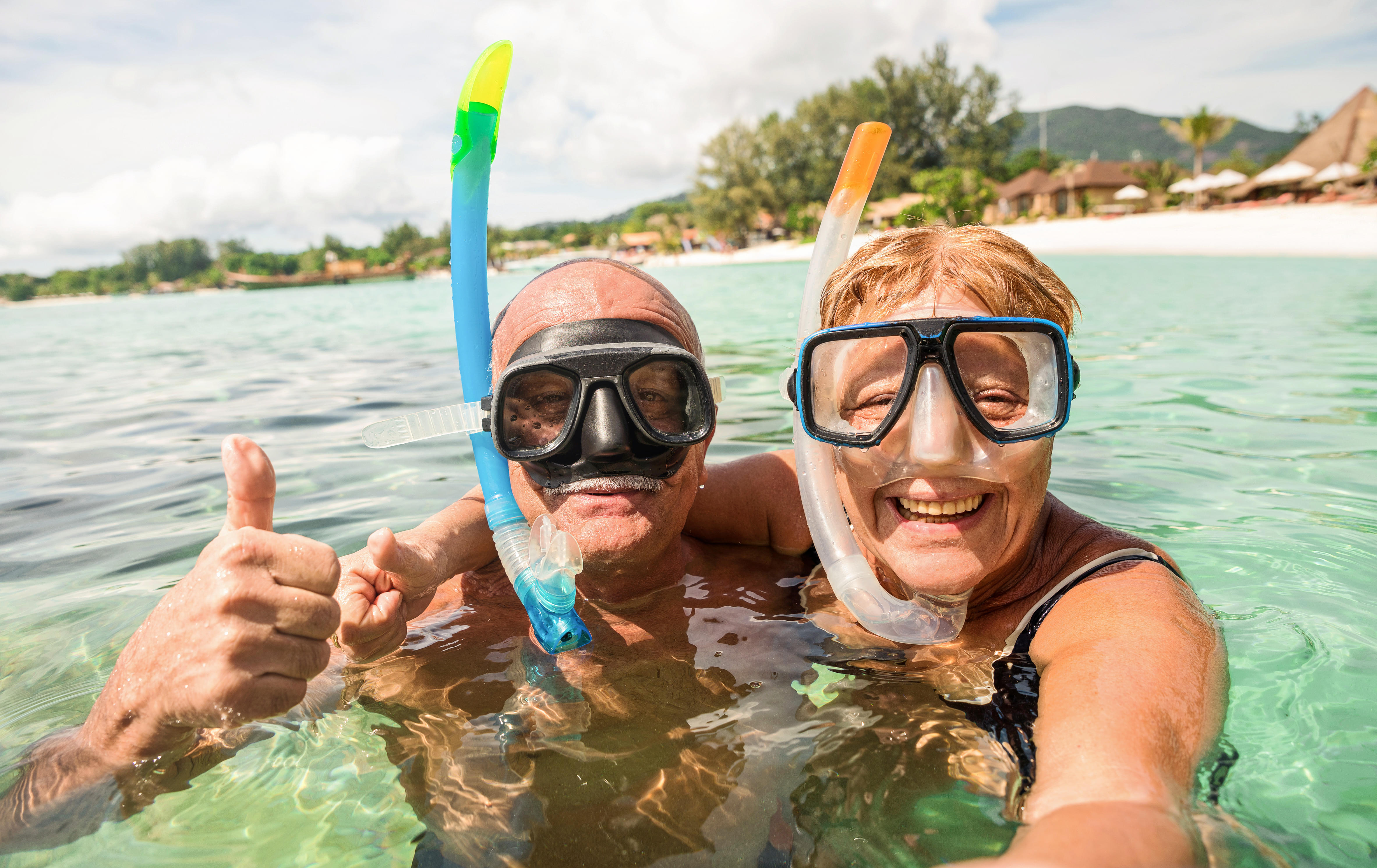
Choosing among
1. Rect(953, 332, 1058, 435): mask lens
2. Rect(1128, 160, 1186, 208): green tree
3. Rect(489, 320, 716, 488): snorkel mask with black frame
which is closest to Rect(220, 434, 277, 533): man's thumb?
Rect(489, 320, 716, 488): snorkel mask with black frame

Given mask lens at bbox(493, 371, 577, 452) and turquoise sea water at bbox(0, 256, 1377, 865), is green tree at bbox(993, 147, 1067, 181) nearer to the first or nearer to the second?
turquoise sea water at bbox(0, 256, 1377, 865)

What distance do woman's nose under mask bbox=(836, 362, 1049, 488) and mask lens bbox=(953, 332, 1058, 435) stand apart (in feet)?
0.23

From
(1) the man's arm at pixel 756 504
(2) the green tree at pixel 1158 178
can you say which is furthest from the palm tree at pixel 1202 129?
(1) the man's arm at pixel 756 504

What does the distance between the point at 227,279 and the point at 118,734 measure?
89465 mm

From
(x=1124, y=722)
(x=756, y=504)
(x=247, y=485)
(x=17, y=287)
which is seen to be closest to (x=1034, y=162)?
(x=756, y=504)

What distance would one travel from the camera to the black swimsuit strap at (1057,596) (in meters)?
1.73

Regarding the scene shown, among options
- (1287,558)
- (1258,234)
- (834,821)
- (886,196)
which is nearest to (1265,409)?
(1287,558)

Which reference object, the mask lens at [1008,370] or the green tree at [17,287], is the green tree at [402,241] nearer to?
the green tree at [17,287]

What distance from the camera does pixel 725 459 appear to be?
451cm

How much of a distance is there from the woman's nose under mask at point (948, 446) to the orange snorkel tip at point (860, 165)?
0.61 meters

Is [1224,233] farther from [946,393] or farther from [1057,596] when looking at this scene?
[946,393]

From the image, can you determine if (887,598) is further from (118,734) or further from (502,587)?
(118,734)

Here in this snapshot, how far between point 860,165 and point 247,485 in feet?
5.05

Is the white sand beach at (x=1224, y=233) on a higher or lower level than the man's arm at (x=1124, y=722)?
higher
